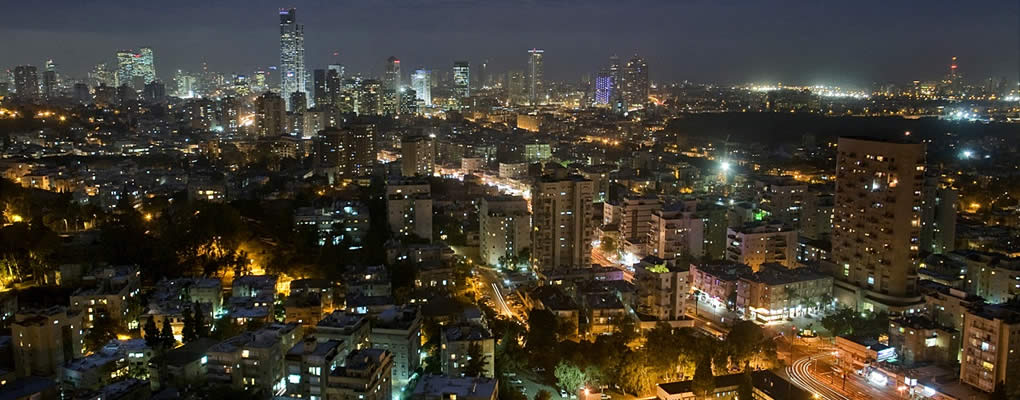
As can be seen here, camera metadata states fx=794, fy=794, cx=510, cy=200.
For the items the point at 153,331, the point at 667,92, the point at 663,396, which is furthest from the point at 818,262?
the point at 667,92

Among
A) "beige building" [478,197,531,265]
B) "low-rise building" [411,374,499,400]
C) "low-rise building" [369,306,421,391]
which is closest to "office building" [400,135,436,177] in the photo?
"beige building" [478,197,531,265]

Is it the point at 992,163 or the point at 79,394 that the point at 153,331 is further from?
the point at 992,163

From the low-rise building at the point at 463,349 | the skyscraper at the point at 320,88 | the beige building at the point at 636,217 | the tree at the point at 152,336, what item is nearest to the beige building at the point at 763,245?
the beige building at the point at 636,217

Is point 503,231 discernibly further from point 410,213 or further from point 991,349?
point 991,349

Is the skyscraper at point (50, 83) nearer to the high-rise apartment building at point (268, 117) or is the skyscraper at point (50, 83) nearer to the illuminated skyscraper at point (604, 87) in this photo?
the high-rise apartment building at point (268, 117)

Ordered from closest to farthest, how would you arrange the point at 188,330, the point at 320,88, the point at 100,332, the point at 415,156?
the point at 188,330, the point at 100,332, the point at 415,156, the point at 320,88

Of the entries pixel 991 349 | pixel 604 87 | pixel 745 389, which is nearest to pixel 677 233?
pixel 745 389
